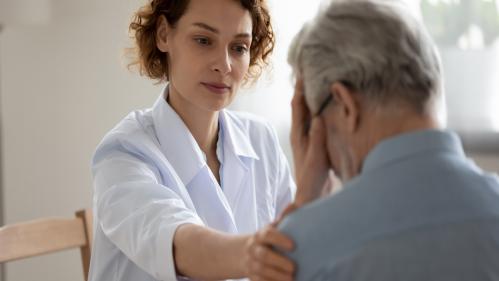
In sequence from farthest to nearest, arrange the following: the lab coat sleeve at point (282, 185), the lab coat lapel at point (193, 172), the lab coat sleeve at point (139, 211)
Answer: the lab coat sleeve at point (282, 185), the lab coat lapel at point (193, 172), the lab coat sleeve at point (139, 211)

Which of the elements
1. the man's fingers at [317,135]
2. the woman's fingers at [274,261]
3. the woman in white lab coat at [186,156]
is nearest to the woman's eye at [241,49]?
the woman in white lab coat at [186,156]

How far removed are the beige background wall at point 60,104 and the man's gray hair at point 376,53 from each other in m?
2.40

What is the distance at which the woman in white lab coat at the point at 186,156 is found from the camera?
5.05ft

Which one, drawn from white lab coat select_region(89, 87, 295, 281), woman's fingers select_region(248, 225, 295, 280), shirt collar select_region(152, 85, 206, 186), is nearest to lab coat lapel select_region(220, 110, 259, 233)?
white lab coat select_region(89, 87, 295, 281)

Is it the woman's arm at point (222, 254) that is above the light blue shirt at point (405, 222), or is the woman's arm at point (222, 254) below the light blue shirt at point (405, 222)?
below

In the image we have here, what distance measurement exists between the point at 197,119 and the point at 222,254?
0.68 m

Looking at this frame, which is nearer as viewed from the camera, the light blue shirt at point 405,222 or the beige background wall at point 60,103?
the light blue shirt at point 405,222

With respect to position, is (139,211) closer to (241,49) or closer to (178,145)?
(178,145)

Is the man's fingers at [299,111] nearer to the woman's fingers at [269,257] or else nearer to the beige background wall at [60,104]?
the woman's fingers at [269,257]

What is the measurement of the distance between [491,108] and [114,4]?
1480 mm

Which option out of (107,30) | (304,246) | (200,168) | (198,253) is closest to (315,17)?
(304,246)

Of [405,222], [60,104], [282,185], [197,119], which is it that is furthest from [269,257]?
[60,104]

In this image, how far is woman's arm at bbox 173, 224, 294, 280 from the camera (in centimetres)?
116

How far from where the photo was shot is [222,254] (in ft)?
4.55
